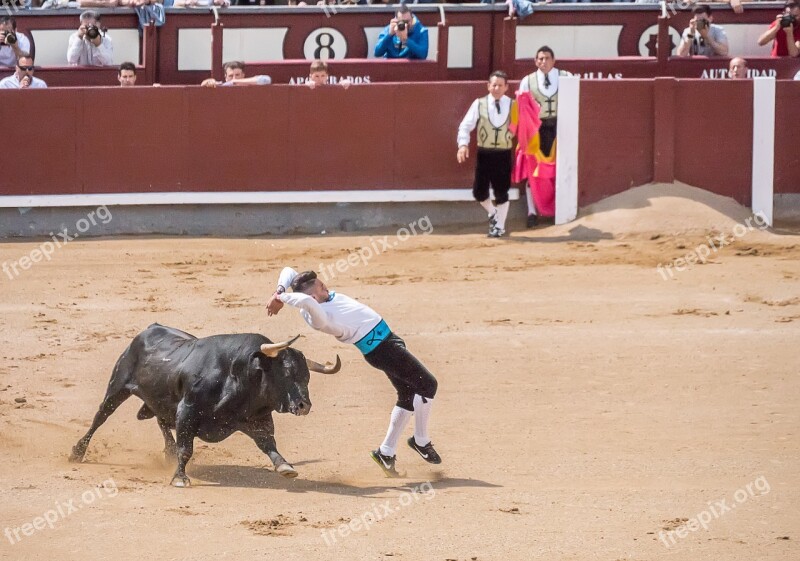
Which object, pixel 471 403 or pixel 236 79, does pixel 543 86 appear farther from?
pixel 471 403

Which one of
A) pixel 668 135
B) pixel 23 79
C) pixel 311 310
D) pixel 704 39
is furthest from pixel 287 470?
pixel 704 39

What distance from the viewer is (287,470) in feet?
21.8

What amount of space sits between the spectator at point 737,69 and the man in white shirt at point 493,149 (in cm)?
230

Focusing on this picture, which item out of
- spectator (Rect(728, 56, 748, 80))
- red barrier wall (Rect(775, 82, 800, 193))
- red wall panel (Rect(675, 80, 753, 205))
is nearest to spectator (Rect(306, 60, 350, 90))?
red wall panel (Rect(675, 80, 753, 205))

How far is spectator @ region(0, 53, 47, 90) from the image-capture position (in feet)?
44.0

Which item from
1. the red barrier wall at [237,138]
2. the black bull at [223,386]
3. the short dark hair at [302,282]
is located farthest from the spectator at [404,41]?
the short dark hair at [302,282]

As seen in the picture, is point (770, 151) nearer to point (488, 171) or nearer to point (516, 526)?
point (488, 171)

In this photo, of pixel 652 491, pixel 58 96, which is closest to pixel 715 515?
pixel 652 491

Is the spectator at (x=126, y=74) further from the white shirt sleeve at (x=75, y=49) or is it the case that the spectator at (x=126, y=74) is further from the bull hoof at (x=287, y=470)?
the bull hoof at (x=287, y=470)

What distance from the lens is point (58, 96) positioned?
1335cm

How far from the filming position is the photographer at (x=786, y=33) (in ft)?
46.4

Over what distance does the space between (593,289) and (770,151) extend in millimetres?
3449

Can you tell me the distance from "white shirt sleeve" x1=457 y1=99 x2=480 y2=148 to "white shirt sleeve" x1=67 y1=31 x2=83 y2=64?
3.87 m

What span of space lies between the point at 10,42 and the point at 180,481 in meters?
7.95
